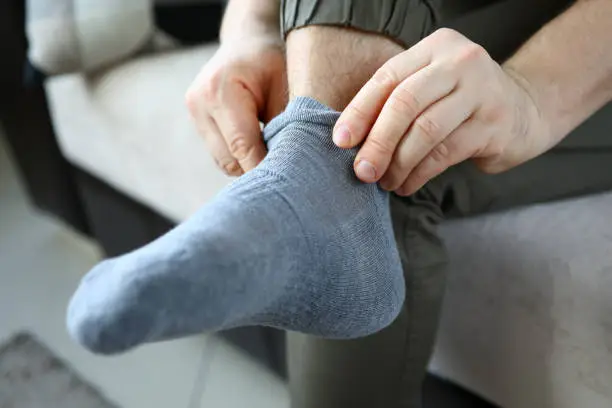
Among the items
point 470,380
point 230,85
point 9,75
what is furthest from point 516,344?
point 9,75

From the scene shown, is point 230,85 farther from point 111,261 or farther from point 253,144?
point 111,261

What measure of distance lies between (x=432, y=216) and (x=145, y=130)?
444mm

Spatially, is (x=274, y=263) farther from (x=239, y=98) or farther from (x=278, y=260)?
(x=239, y=98)

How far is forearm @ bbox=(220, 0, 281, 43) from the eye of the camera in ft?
2.13

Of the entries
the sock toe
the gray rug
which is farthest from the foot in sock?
the gray rug

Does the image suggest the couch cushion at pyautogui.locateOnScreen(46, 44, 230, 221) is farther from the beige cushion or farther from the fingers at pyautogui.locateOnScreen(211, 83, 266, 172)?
the fingers at pyautogui.locateOnScreen(211, 83, 266, 172)

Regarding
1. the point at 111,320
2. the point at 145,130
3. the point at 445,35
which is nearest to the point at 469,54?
the point at 445,35

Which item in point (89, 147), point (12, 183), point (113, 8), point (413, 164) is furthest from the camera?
point (12, 183)

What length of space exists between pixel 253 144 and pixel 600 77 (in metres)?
0.28

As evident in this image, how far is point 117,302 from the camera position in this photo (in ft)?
1.15

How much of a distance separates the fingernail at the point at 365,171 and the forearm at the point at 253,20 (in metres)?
0.22

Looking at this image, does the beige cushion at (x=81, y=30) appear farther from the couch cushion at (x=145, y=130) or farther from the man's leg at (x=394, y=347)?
the man's leg at (x=394, y=347)

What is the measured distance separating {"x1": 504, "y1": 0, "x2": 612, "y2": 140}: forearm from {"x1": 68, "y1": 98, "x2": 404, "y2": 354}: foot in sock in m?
0.15

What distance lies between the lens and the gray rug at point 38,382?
1.00m
